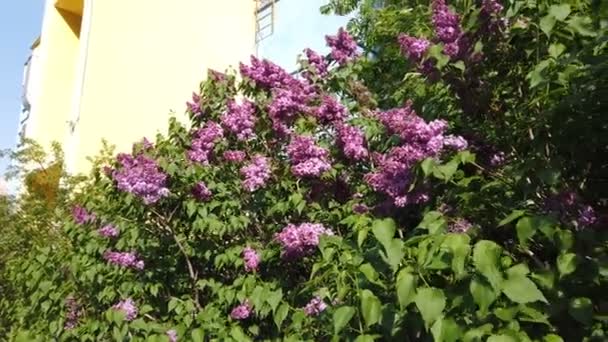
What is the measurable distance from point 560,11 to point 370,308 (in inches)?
44.2

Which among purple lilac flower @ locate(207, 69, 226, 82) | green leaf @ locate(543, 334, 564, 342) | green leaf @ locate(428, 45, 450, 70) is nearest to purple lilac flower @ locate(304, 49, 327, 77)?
purple lilac flower @ locate(207, 69, 226, 82)

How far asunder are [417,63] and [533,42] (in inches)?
17.4

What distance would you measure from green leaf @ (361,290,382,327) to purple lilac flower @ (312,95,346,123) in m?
1.63

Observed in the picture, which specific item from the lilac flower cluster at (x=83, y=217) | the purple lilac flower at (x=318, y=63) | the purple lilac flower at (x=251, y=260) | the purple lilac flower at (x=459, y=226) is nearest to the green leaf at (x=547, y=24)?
the purple lilac flower at (x=459, y=226)

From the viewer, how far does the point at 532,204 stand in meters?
2.23

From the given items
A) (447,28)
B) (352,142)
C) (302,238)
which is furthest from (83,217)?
(447,28)

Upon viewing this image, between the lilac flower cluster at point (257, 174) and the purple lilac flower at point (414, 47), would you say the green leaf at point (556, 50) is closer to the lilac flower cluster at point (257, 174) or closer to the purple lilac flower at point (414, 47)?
the purple lilac flower at point (414, 47)

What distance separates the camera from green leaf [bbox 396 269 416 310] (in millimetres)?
1877

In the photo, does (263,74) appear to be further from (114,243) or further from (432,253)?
(432,253)

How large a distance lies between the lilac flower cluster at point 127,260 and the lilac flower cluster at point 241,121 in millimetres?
927

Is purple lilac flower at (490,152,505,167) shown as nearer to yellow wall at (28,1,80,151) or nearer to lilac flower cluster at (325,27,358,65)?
lilac flower cluster at (325,27,358,65)

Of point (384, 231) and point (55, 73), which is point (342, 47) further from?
point (55, 73)

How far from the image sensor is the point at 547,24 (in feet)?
6.97

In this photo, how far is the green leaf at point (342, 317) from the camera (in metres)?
2.08
